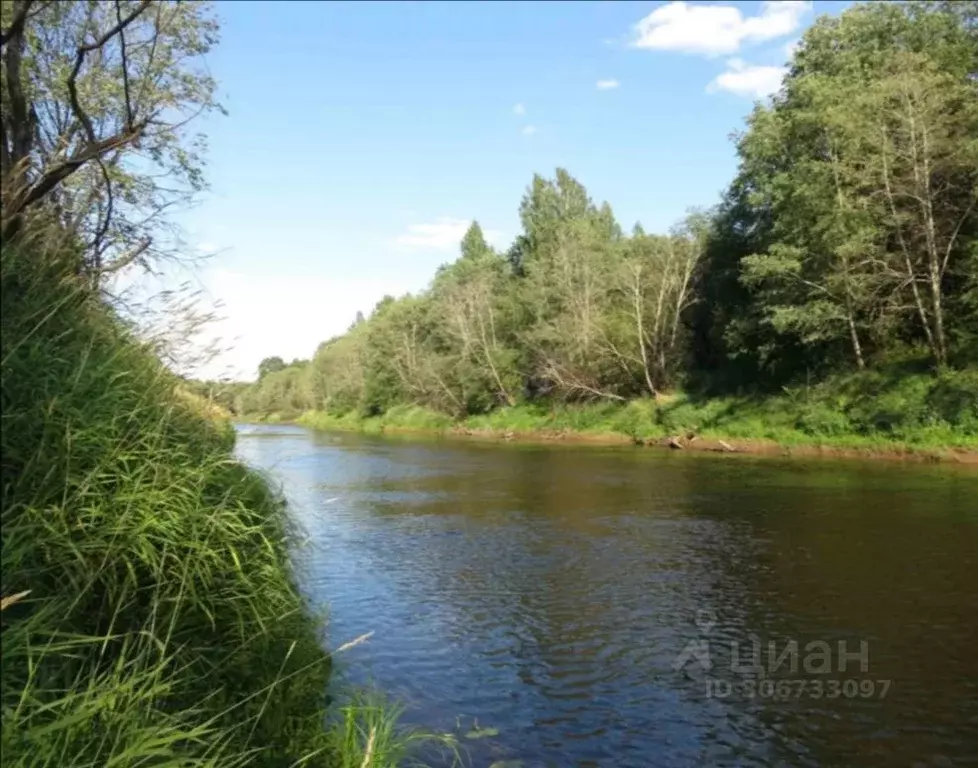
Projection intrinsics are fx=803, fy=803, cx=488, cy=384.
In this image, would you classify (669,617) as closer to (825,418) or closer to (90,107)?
(90,107)

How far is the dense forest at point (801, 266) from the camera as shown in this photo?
116 ft

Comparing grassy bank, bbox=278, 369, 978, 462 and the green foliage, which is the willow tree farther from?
grassy bank, bbox=278, 369, 978, 462

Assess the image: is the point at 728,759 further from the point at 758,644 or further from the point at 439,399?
the point at 439,399

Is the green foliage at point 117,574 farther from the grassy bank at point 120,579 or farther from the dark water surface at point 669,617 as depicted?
the dark water surface at point 669,617

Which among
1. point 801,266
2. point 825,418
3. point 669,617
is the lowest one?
point 669,617

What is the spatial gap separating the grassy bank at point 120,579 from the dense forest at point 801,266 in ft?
41.2

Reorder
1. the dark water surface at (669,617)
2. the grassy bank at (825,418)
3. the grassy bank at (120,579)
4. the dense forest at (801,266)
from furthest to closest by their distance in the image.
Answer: the dense forest at (801,266) < the grassy bank at (825,418) < the dark water surface at (669,617) < the grassy bank at (120,579)

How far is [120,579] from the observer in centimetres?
535

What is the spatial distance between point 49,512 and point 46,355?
1.12m

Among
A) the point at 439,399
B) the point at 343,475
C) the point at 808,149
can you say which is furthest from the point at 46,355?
the point at 439,399

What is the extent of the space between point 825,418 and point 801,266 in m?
7.69

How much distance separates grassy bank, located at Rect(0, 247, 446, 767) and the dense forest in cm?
1255

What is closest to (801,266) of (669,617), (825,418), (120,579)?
(825,418)

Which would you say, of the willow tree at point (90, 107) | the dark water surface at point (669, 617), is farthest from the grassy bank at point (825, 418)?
the willow tree at point (90, 107)
